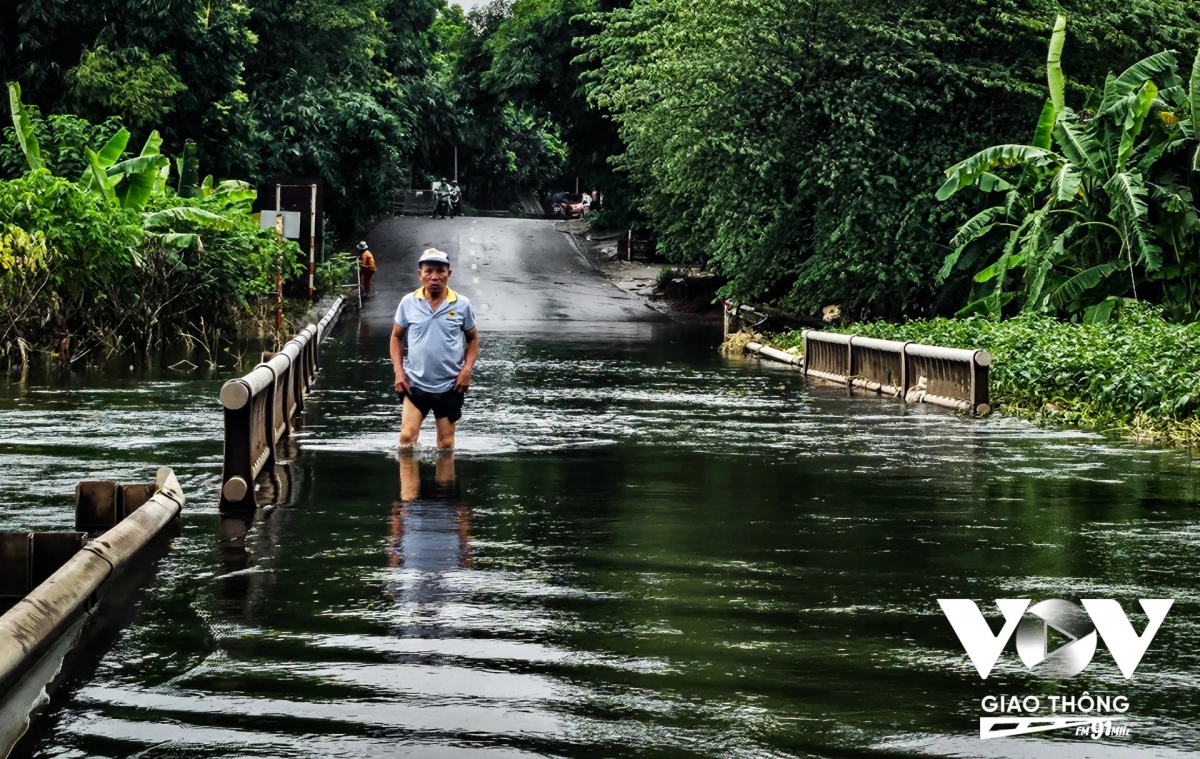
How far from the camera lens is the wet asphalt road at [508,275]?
44281mm

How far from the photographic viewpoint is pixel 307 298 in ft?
140

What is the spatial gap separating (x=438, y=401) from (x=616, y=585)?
17.5 ft

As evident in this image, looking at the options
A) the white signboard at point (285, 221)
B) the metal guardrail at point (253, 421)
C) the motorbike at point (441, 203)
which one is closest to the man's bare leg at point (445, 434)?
the metal guardrail at point (253, 421)

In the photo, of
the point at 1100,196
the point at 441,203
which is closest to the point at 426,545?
the point at 1100,196

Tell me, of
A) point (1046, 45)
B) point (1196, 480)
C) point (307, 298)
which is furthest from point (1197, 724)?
point (307, 298)

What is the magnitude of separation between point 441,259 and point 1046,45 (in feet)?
69.8

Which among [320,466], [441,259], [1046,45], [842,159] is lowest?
[320,466]

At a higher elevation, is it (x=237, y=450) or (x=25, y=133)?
(x=25, y=133)

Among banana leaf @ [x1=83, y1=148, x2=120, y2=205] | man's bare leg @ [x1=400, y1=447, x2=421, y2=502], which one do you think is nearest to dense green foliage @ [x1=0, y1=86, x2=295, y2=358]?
banana leaf @ [x1=83, y1=148, x2=120, y2=205]

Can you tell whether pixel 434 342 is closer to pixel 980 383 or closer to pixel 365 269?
pixel 980 383

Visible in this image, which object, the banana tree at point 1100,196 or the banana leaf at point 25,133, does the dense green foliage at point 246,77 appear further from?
the banana tree at point 1100,196

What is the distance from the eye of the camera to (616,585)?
8484 mm

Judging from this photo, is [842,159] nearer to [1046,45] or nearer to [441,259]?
[1046,45]

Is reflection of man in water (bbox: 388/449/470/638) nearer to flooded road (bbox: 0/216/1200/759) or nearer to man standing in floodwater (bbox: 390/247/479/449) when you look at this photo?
flooded road (bbox: 0/216/1200/759)
